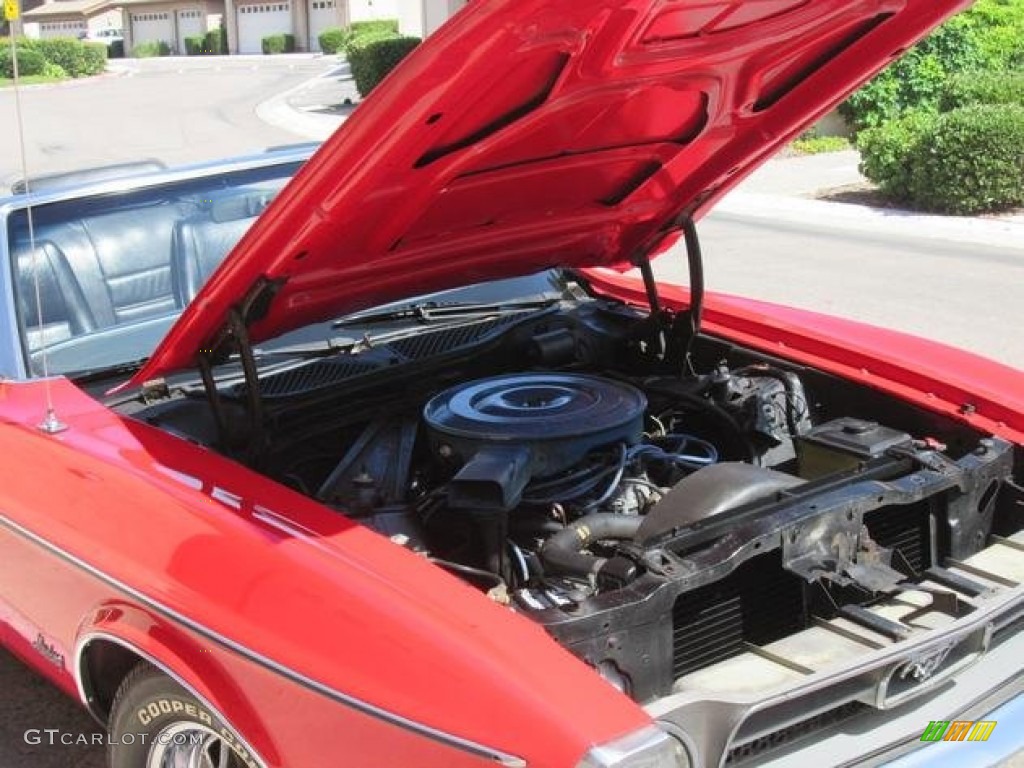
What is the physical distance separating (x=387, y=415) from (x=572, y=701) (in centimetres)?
146

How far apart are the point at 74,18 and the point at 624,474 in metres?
80.7

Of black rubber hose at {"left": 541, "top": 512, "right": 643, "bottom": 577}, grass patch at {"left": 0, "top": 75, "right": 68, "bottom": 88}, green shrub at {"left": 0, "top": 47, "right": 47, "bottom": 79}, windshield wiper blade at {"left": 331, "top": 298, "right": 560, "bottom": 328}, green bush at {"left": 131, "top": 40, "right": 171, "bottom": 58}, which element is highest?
windshield wiper blade at {"left": 331, "top": 298, "right": 560, "bottom": 328}

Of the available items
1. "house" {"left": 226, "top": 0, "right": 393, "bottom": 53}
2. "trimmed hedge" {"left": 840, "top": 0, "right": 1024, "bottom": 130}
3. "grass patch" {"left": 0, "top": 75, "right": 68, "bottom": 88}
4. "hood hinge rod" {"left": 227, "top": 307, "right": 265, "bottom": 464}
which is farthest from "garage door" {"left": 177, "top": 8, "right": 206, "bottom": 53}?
"hood hinge rod" {"left": 227, "top": 307, "right": 265, "bottom": 464}

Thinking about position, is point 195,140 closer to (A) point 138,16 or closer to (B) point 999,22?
(B) point 999,22

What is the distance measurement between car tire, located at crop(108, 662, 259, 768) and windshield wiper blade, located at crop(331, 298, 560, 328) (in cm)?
135

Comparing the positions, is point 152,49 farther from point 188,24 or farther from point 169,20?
point 169,20

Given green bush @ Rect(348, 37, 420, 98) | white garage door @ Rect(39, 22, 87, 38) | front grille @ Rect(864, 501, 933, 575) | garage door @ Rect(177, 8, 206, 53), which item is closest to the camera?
front grille @ Rect(864, 501, 933, 575)

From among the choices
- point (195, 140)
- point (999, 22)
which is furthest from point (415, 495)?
point (195, 140)

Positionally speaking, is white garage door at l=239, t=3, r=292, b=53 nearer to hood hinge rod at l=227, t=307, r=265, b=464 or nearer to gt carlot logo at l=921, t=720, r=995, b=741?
hood hinge rod at l=227, t=307, r=265, b=464

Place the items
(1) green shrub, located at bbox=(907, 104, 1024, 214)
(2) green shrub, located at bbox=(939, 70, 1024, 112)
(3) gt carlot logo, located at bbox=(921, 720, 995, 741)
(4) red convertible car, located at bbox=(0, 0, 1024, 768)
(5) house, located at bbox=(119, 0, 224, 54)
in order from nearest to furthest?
(4) red convertible car, located at bbox=(0, 0, 1024, 768)
(3) gt carlot logo, located at bbox=(921, 720, 995, 741)
(1) green shrub, located at bbox=(907, 104, 1024, 214)
(2) green shrub, located at bbox=(939, 70, 1024, 112)
(5) house, located at bbox=(119, 0, 224, 54)

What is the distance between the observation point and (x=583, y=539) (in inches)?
104

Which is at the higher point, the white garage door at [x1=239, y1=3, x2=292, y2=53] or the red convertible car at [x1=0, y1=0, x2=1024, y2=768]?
the red convertible car at [x1=0, y1=0, x2=1024, y2=768]

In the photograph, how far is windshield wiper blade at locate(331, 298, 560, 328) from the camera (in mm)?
3553

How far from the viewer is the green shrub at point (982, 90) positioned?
13.7 metres
